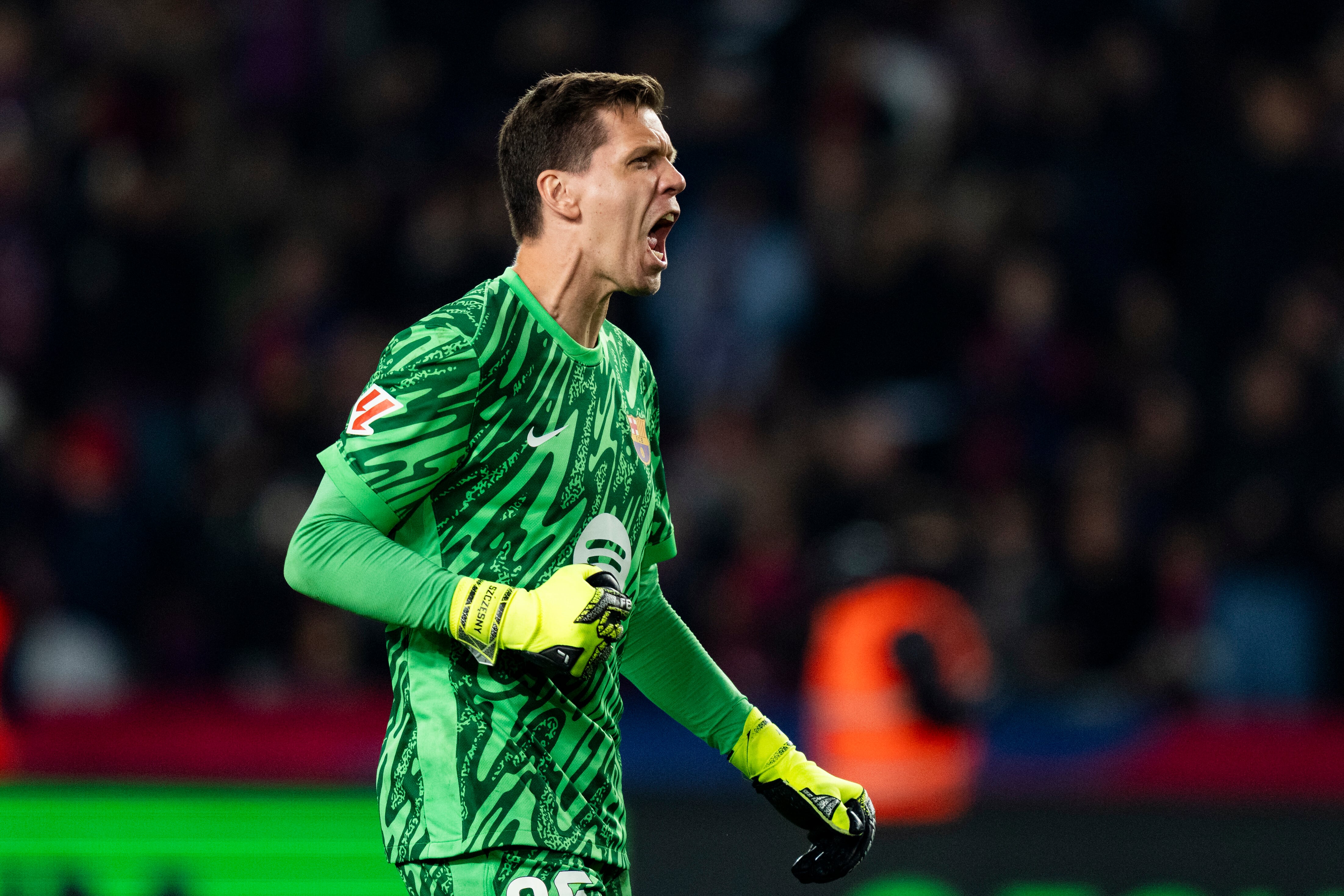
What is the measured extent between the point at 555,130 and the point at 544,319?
0.33 m

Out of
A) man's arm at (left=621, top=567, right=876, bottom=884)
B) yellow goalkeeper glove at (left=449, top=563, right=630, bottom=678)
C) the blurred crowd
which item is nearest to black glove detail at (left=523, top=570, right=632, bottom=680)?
yellow goalkeeper glove at (left=449, top=563, right=630, bottom=678)

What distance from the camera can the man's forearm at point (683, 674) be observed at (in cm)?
344

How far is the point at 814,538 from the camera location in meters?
8.48

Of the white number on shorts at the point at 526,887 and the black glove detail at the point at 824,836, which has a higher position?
the black glove detail at the point at 824,836

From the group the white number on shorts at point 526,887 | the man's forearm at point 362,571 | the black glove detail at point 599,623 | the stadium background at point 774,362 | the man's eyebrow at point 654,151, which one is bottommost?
the white number on shorts at point 526,887

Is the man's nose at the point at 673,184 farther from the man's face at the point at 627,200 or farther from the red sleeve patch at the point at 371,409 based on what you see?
the red sleeve patch at the point at 371,409

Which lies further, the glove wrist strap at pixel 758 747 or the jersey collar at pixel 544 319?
the glove wrist strap at pixel 758 747

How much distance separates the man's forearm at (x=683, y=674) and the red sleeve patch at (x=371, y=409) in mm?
712

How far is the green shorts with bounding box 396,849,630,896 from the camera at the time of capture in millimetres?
2908

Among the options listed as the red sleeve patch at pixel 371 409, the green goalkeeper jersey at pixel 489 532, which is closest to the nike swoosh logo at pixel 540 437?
the green goalkeeper jersey at pixel 489 532

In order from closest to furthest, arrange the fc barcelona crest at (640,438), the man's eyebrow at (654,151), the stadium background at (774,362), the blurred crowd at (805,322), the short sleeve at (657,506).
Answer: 1. the man's eyebrow at (654,151)
2. the fc barcelona crest at (640,438)
3. the short sleeve at (657,506)
4. the stadium background at (774,362)
5. the blurred crowd at (805,322)

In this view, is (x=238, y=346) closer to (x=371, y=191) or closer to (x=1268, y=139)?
(x=371, y=191)

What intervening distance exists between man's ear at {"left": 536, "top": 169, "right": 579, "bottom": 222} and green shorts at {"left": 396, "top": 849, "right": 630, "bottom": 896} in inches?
40.9

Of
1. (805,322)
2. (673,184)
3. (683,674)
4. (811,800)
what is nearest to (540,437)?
(673,184)
